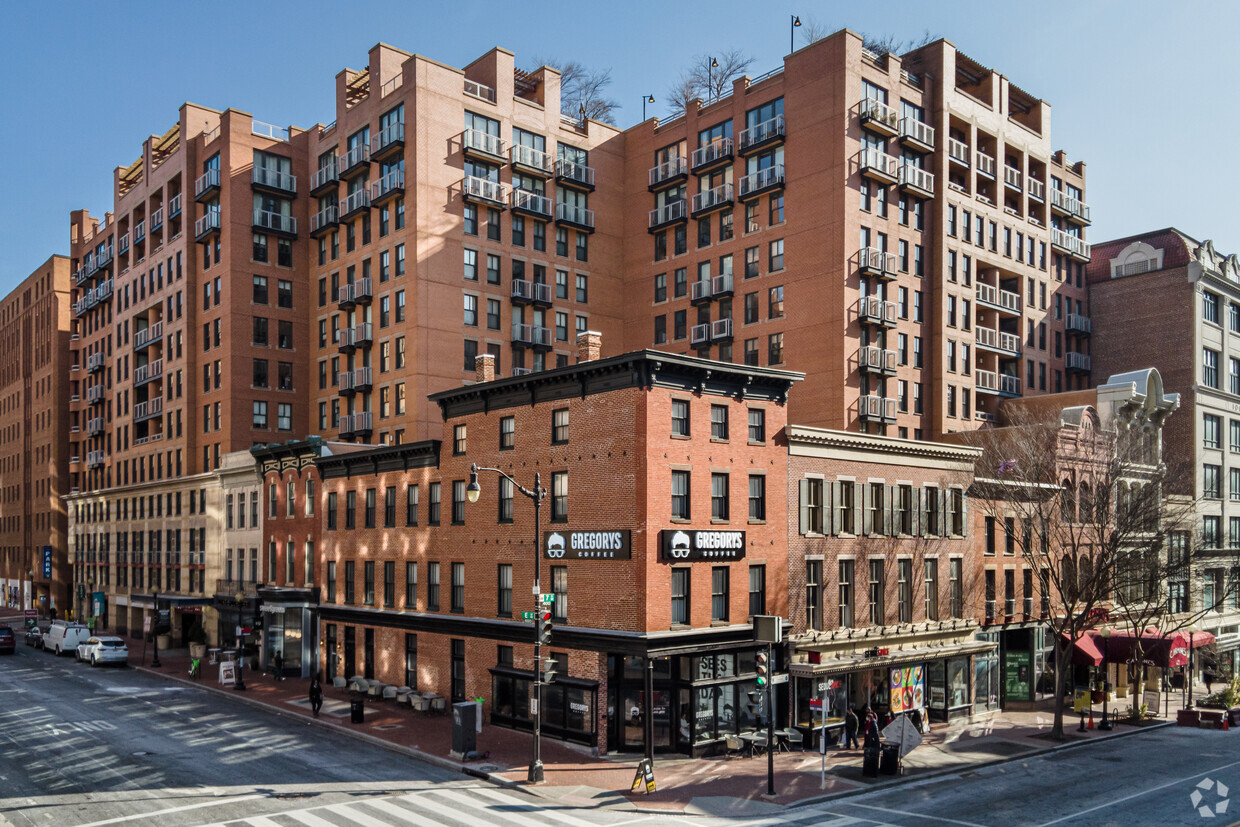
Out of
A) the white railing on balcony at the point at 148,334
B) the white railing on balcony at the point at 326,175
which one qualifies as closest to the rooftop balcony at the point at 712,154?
the white railing on balcony at the point at 326,175

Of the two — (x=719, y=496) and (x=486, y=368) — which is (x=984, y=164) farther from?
(x=719, y=496)

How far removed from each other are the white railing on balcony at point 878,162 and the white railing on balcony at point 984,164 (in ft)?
27.0

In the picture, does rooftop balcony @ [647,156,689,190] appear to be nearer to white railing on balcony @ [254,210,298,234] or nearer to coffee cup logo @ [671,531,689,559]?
white railing on balcony @ [254,210,298,234]

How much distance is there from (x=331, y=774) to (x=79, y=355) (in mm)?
81371

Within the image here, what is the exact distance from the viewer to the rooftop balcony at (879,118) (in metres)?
54.4

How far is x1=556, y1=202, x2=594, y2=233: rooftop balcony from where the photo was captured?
64938mm

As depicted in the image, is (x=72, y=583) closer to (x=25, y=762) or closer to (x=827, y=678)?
(x=25, y=762)

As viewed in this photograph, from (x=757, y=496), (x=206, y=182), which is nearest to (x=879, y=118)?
(x=757, y=496)

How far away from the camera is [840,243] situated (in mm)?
53375

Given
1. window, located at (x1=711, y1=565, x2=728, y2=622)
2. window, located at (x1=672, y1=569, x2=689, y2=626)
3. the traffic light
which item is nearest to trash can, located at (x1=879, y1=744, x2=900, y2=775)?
window, located at (x1=711, y1=565, x2=728, y2=622)

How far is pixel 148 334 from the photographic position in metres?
77.8

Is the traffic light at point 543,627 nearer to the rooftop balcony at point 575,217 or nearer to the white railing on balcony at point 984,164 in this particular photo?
the rooftop balcony at point 575,217

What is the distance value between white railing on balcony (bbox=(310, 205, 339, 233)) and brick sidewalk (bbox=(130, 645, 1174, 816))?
3372cm

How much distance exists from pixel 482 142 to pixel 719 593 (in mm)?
36547
